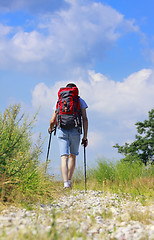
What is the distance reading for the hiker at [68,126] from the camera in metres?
6.66

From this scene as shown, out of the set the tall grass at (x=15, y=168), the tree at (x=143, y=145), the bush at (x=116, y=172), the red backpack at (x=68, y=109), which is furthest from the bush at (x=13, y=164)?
the tree at (x=143, y=145)

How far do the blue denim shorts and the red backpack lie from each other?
0.15 meters

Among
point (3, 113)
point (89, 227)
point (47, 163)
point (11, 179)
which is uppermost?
point (3, 113)

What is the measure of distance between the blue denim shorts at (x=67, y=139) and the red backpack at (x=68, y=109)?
154mm

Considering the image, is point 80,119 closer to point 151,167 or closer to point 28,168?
point 28,168

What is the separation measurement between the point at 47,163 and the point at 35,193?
3.94ft

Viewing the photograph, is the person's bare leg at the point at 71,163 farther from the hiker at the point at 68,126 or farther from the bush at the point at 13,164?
the bush at the point at 13,164

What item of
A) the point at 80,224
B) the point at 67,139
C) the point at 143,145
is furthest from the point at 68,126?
the point at 143,145

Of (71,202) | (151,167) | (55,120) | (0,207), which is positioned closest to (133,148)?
(151,167)

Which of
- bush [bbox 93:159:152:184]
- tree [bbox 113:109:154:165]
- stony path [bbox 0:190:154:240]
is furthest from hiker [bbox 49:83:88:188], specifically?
tree [bbox 113:109:154:165]

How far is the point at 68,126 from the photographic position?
6637 mm

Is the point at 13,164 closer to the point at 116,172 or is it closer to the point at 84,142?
the point at 84,142

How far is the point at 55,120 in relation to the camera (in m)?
7.36

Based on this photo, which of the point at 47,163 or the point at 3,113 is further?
the point at 47,163
